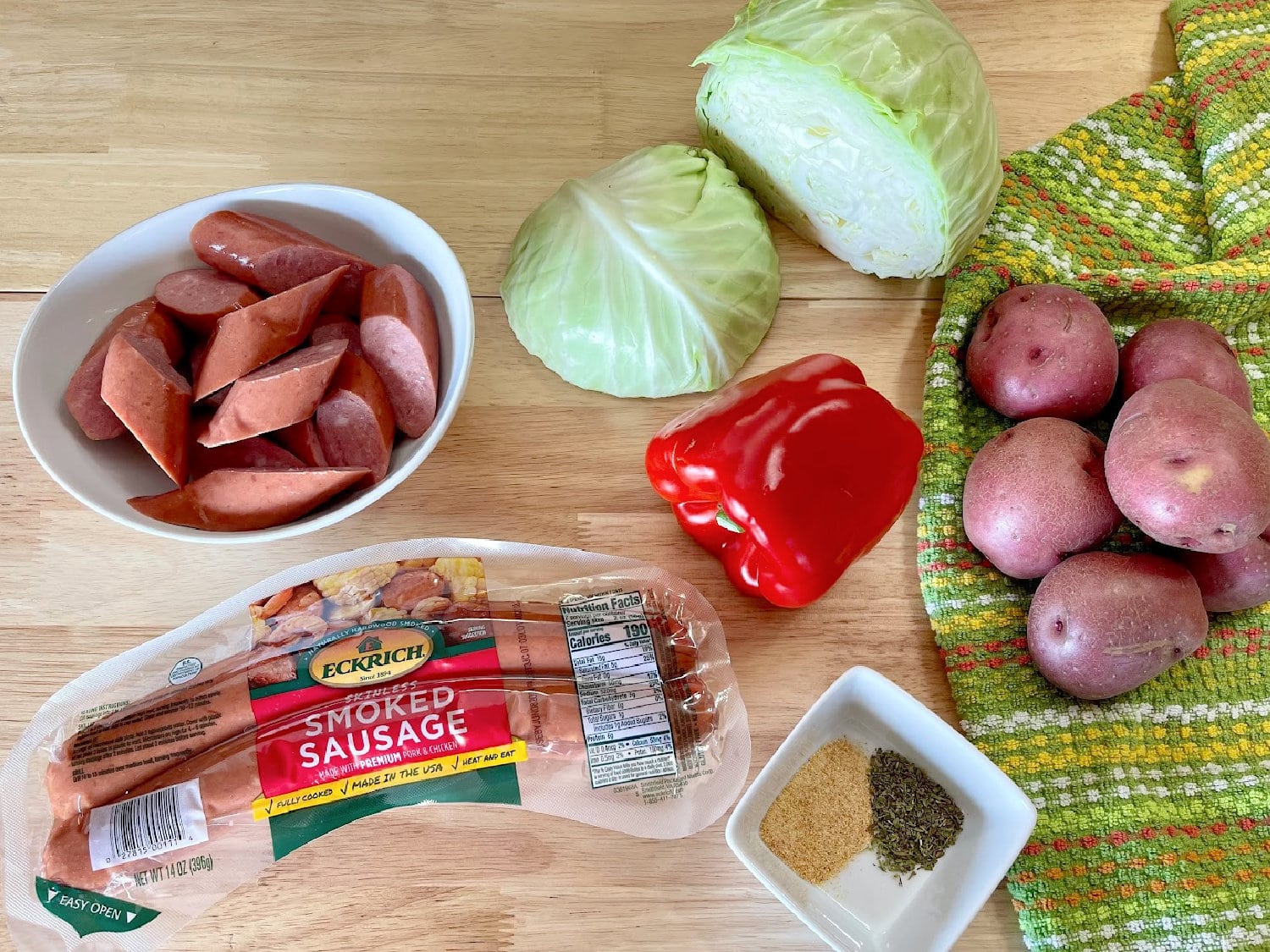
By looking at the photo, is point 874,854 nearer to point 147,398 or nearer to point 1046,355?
point 1046,355

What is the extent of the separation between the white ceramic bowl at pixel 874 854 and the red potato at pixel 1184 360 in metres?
0.43

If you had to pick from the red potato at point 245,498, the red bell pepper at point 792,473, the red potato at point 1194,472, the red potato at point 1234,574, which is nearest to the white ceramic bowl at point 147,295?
the red potato at point 245,498

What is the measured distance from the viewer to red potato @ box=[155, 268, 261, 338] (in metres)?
0.86

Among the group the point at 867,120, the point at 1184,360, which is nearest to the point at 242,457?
the point at 867,120

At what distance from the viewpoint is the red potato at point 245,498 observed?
802 mm

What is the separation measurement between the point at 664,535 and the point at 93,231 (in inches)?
27.3

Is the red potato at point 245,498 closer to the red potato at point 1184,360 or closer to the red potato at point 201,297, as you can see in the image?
the red potato at point 201,297

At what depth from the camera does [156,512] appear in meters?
0.81

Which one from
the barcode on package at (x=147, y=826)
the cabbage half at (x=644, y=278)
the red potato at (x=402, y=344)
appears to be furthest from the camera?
the cabbage half at (x=644, y=278)

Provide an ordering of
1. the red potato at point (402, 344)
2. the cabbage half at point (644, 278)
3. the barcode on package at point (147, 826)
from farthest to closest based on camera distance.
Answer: the cabbage half at point (644, 278) → the red potato at point (402, 344) → the barcode on package at point (147, 826)

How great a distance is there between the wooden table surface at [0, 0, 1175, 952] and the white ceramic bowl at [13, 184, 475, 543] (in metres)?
0.13

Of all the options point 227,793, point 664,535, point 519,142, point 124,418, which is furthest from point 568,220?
point 227,793

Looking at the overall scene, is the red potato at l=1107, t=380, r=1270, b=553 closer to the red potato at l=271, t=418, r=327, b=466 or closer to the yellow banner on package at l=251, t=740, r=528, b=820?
the yellow banner on package at l=251, t=740, r=528, b=820

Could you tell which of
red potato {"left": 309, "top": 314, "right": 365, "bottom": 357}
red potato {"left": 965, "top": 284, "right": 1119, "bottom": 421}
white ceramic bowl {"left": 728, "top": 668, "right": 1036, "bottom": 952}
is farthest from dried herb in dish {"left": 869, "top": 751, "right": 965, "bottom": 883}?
red potato {"left": 309, "top": 314, "right": 365, "bottom": 357}
